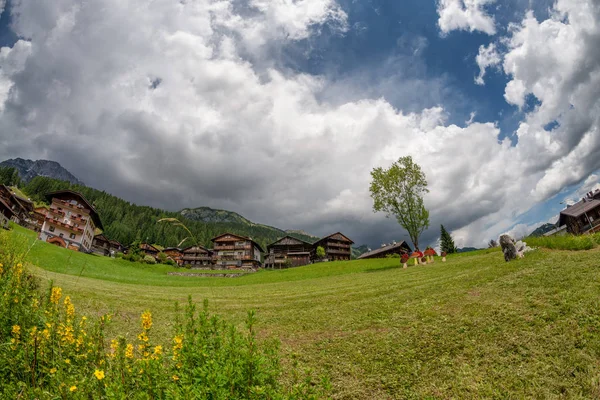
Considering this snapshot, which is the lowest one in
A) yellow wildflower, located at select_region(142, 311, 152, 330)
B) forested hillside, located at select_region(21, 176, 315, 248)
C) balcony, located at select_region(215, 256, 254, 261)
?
yellow wildflower, located at select_region(142, 311, 152, 330)

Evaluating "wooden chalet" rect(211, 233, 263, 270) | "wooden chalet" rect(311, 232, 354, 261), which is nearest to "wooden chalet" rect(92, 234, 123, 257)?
"wooden chalet" rect(211, 233, 263, 270)

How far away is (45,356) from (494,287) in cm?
1233

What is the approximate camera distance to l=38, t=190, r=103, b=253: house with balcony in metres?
73.8

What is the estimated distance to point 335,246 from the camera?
325 ft

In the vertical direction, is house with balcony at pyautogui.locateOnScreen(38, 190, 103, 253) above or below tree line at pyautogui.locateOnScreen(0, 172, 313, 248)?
below

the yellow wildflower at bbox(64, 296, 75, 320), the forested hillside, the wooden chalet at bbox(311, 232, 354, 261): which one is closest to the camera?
the yellow wildflower at bbox(64, 296, 75, 320)

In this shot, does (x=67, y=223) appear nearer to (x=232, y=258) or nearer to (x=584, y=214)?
(x=232, y=258)

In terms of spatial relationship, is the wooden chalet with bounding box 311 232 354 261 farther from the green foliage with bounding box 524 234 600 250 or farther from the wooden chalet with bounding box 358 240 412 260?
the green foliage with bounding box 524 234 600 250

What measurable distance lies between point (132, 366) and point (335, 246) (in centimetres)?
9696

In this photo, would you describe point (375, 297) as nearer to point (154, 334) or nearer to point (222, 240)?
point (154, 334)

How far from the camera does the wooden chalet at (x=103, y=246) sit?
109338 mm

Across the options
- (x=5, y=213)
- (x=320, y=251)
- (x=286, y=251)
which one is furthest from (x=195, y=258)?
(x=5, y=213)

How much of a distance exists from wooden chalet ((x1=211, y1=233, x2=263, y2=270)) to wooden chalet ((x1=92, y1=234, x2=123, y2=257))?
151 ft

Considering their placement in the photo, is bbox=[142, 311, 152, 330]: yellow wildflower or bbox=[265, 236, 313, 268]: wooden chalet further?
bbox=[265, 236, 313, 268]: wooden chalet
